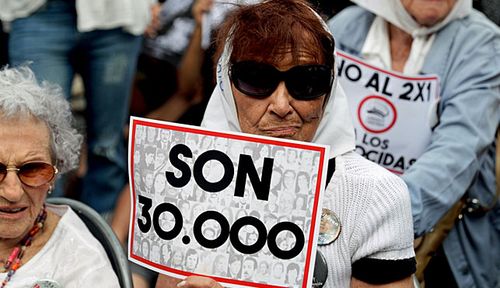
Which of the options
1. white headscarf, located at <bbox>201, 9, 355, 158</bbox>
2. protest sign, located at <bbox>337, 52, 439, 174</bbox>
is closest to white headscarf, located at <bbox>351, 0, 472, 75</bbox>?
protest sign, located at <bbox>337, 52, 439, 174</bbox>

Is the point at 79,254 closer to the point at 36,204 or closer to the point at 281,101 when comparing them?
the point at 36,204

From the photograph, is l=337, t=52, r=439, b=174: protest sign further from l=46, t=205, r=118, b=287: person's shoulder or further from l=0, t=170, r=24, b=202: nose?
l=0, t=170, r=24, b=202: nose

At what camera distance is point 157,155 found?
3398mm

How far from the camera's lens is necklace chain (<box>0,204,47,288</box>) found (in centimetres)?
372

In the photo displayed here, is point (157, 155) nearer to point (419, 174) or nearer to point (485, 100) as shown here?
point (419, 174)

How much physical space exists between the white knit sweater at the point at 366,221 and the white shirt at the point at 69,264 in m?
0.76

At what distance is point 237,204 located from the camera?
10.8 feet

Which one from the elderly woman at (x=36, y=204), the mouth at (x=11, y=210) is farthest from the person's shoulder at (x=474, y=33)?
the mouth at (x=11, y=210)

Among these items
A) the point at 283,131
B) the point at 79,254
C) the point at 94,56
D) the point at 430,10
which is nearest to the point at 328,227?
the point at 283,131

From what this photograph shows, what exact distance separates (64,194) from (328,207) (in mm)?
2923

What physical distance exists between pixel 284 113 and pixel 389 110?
1296 millimetres

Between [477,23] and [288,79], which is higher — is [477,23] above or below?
below

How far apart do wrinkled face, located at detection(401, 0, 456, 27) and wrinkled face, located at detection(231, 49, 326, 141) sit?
1302 mm

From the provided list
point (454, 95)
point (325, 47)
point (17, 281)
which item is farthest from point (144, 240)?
point (454, 95)
